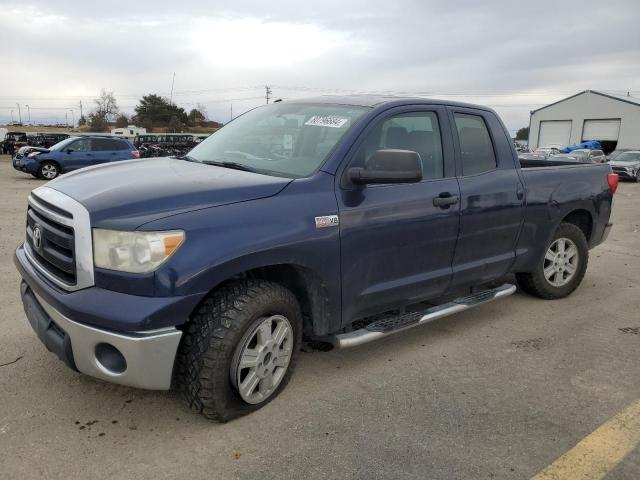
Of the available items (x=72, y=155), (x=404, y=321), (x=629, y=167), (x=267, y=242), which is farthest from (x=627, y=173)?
(x=267, y=242)

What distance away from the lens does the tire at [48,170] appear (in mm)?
18359

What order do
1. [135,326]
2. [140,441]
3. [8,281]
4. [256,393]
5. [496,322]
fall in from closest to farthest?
[135,326] < [140,441] < [256,393] < [496,322] < [8,281]

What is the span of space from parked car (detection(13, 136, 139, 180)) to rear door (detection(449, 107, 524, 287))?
→ 16206mm

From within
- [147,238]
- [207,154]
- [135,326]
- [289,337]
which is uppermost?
[207,154]

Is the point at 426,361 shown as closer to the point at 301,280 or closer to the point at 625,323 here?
the point at 301,280

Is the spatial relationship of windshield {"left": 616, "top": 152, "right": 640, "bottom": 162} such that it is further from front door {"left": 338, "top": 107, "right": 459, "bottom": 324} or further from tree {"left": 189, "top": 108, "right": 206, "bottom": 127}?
tree {"left": 189, "top": 108, "right": 206, "bottom": 127}

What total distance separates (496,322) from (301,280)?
2311 mm

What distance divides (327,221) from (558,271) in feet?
10.3

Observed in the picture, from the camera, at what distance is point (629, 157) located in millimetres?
26438

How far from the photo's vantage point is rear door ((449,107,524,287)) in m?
3.95

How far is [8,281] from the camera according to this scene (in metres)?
5.32

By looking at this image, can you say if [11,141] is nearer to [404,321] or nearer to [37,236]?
[37,236]

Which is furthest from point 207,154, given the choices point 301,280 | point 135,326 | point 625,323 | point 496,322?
point 625,323

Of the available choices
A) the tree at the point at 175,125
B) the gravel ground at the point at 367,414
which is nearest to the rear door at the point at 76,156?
the gravel ground at the point at 367,414
